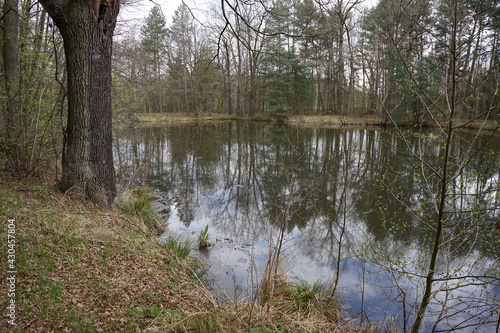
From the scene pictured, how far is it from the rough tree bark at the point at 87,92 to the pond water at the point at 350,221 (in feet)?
3.98

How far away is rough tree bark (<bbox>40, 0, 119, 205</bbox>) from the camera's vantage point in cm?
455

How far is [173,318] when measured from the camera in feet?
8.39

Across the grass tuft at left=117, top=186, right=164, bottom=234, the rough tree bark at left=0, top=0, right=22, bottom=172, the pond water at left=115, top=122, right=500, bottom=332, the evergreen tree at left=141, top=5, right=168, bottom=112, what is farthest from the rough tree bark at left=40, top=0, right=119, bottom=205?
the evergreen tree at left=141, top=5, right=168, bottom=112

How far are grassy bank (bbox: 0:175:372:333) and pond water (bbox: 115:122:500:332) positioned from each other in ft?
1.33

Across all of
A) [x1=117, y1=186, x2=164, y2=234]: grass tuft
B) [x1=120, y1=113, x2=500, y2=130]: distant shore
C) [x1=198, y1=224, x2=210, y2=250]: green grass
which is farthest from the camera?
[x1=120, y1=113, x2=500, y2=130]: distant shore

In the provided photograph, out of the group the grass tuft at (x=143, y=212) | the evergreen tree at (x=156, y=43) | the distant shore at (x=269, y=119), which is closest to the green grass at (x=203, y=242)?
the grass tuft at (x=143, y=212)

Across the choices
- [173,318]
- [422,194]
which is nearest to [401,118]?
[422,194]

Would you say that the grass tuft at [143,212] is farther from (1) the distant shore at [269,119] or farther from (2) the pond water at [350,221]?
(1) the distant shore at [269,119]

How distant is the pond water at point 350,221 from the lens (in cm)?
340

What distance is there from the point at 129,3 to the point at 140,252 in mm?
7717

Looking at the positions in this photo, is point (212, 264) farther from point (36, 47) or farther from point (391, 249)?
point (36, 47)

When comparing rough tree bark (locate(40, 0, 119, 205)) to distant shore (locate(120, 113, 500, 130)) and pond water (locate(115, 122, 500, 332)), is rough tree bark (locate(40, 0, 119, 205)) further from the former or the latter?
distant shore (locate(120, 113, 500, 130))

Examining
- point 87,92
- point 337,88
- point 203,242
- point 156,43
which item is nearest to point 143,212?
point 203,242

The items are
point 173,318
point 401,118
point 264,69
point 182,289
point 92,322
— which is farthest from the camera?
point 264,69
